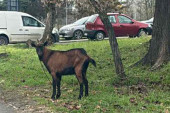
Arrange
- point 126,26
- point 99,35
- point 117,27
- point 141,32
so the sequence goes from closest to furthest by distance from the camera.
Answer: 1. point 99,35
2. point 117,27
3. point 126,26
4. point 141,32

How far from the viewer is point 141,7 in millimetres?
36406

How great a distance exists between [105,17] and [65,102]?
7.65ft

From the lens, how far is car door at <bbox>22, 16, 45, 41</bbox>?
18984 mm

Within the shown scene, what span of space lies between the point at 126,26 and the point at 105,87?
41.4ft

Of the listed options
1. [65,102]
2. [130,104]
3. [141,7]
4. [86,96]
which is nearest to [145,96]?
[130,104]

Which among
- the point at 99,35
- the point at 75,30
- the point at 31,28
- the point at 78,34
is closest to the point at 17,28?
the point at 31,28

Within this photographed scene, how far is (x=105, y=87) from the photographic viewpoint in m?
7.66

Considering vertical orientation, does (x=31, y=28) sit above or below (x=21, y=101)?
above

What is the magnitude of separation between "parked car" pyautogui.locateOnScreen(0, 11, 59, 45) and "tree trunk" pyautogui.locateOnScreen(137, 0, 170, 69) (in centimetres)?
1049

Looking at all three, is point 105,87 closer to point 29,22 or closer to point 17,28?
point 17,28

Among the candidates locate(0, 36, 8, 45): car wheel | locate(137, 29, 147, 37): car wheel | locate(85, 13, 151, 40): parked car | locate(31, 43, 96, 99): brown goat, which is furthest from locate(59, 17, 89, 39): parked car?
locate(31, 43, 96, 99): brown goat

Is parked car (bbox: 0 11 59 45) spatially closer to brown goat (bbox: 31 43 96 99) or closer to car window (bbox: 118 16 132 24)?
car window (bbox: 118 16 132 24)

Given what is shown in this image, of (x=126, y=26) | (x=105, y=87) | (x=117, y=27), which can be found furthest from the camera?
(x=126, y=26)

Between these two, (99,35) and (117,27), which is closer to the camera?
(99,35)
